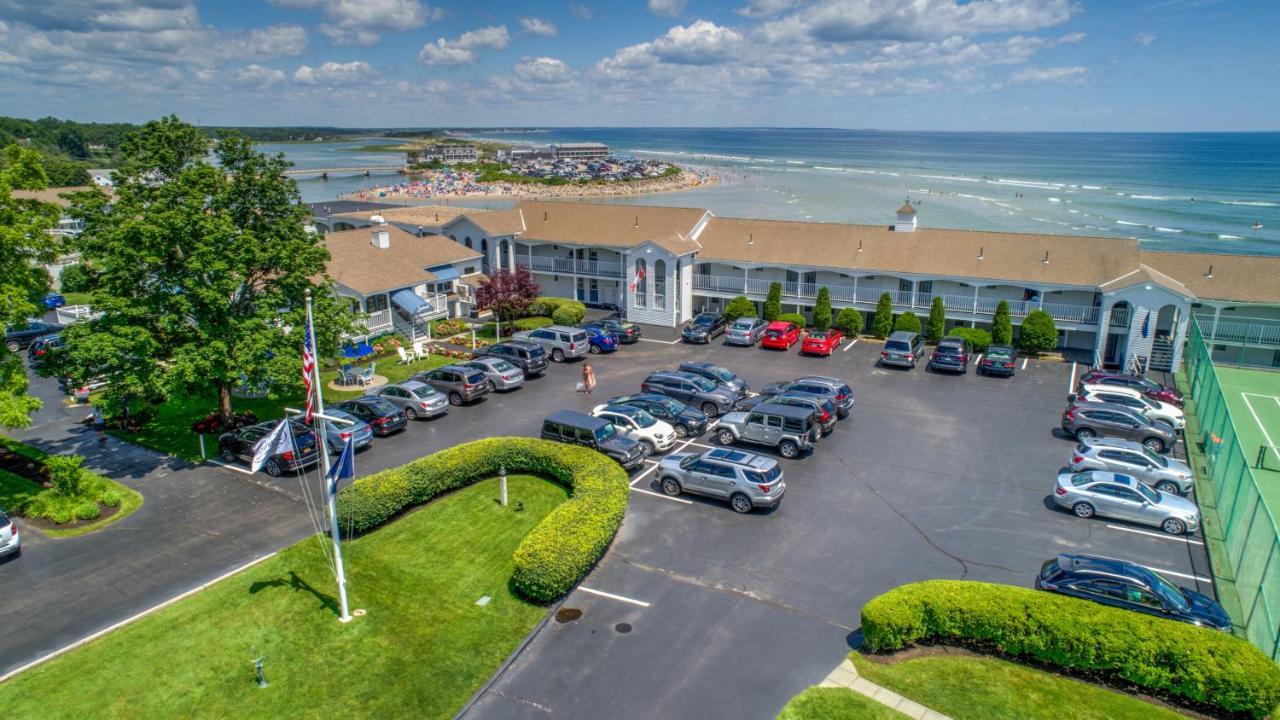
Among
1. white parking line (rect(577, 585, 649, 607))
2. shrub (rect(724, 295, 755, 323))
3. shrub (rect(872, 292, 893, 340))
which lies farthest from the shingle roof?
white parking line (rect(577, 585, 649, 607))

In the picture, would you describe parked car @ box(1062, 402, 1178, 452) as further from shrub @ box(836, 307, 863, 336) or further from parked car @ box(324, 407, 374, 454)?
parked car @ box(324, 407, 374, 454)

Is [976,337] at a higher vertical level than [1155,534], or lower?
higher

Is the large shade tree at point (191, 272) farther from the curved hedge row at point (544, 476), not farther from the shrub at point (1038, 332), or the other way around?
the shrub at point (1038, 332)

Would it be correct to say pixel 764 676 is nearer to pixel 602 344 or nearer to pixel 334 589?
pixel 334 589

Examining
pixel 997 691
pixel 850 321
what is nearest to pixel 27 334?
pixel 850 321

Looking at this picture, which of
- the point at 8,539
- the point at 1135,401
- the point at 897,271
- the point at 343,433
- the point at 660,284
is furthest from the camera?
the point at 660,284

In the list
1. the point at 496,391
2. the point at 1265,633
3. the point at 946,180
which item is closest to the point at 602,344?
the point at 496,391

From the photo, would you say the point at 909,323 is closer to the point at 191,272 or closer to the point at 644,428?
the point at 644,428
